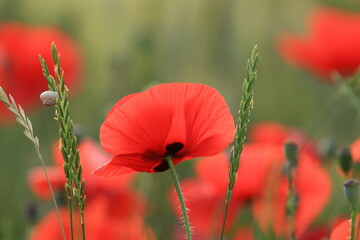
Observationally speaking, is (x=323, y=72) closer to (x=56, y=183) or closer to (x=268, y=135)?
(x=268, y=135)

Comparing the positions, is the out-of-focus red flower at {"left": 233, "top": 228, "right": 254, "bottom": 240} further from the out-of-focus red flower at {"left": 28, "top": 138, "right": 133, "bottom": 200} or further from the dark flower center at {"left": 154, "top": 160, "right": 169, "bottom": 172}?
the dark flower center at {"left": 154, "top": 160, "right": 169, "bottom": 172}

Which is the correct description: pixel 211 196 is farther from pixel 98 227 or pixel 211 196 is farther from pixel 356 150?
pixel 356 150

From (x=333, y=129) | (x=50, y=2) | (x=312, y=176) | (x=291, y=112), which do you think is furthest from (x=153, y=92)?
(x=50, y=2)

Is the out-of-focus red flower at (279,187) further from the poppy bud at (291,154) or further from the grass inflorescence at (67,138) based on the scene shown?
the grass inflorescence at (67,138)

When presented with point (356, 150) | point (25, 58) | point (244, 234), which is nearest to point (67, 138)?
point (356, 150)

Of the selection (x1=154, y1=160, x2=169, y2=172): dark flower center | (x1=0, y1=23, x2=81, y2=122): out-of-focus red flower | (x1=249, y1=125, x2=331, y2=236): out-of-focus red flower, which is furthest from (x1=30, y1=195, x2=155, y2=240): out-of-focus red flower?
(x1=0, y1=23, x2=81, y2=122): out-of-focus red flower

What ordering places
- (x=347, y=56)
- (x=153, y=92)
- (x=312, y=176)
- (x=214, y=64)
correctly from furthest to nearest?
(x=214, y=64) < (x=347, y=56) < (x=312, y=176) < (x=153, y=92)
